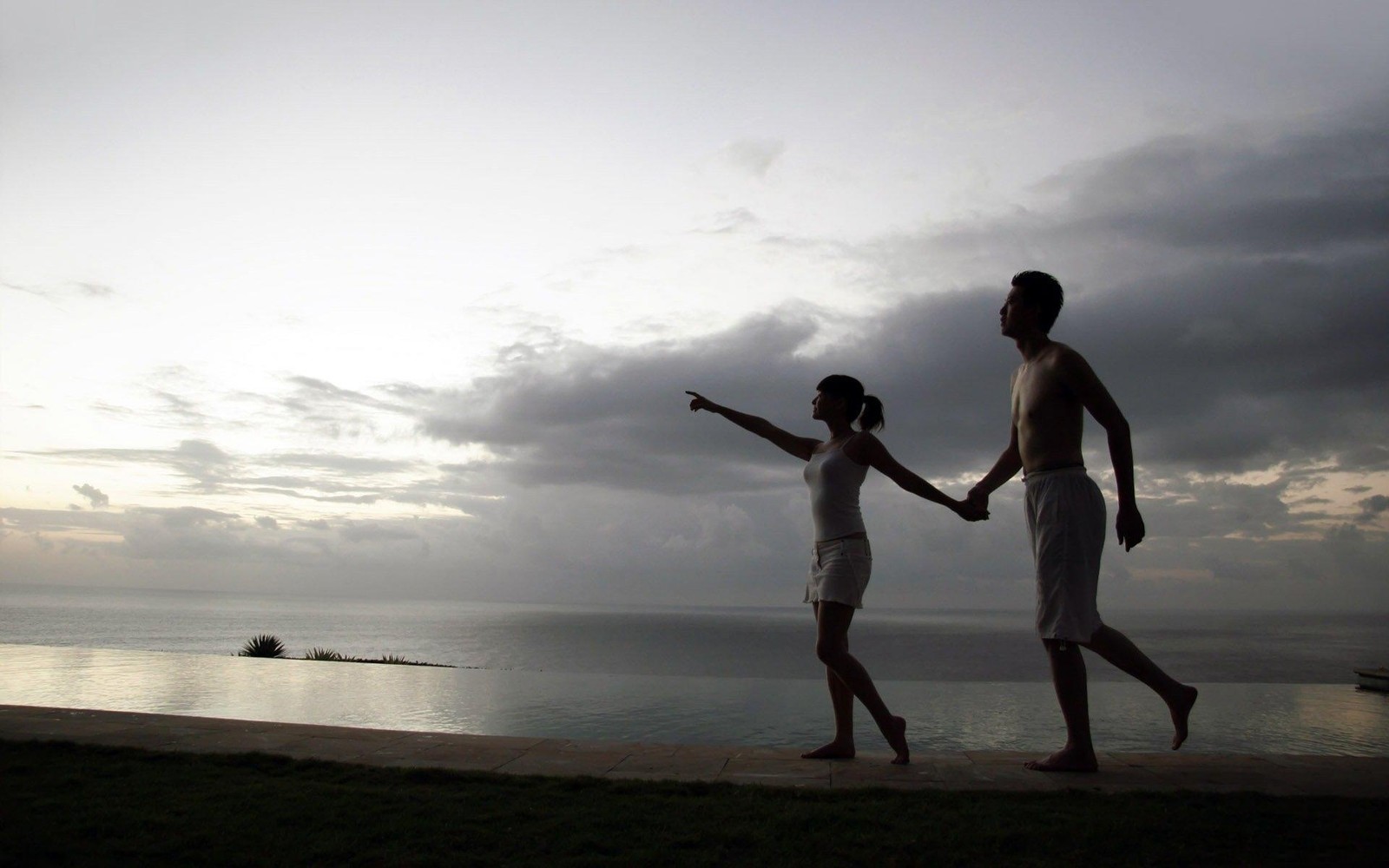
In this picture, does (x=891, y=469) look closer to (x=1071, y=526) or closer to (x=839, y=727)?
(x=1071, y=526)

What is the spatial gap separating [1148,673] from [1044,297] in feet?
6.29

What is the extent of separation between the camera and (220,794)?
3.34 metres

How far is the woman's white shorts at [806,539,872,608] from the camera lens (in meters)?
4.33

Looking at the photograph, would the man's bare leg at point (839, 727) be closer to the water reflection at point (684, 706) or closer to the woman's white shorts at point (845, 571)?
the woman's white shorts at point (845, 571)

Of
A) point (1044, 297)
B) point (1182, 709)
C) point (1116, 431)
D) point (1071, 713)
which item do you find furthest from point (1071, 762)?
point (1044, 297)

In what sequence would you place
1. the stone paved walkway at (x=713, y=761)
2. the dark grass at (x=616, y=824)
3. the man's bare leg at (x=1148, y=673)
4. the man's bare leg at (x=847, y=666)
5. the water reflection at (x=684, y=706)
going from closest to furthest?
the dark grass at (x=616, y=824) < the stone paved walkway at (x=713, y=761) < the man's bare leg at (x=1148, y=673) < the man's bare leg at (x=847, y=666) < the water reflection at (x=684, y=706)

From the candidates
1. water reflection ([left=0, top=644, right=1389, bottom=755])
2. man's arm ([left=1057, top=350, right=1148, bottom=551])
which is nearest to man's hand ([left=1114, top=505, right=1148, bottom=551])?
man's arm ([left=1057, top=350, right=1148, bottom=551])

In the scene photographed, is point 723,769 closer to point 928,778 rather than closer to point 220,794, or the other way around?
point 928,778

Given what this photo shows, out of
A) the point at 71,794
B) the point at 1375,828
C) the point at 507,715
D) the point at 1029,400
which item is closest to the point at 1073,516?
the point at 1029,400

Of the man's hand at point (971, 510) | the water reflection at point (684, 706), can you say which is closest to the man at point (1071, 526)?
the man's hand at point (971, 510)

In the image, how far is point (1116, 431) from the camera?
3984mm

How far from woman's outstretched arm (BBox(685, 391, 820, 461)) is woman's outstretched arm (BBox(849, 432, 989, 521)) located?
499mm

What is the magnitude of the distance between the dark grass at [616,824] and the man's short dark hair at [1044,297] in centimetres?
225

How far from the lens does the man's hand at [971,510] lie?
14.9 feet
